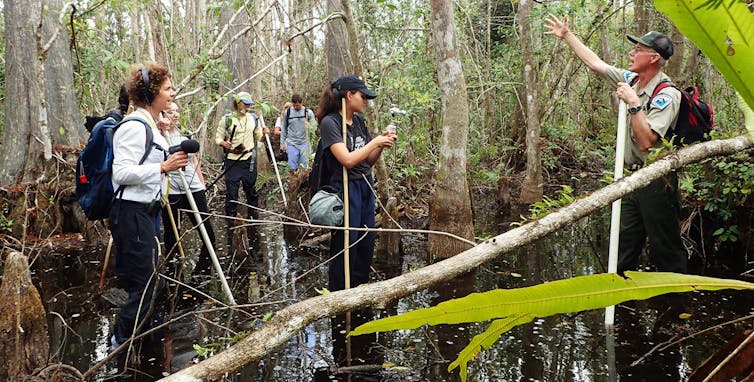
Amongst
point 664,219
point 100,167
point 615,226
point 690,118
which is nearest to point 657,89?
point 690,118

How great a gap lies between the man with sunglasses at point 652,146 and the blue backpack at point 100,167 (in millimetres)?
3339

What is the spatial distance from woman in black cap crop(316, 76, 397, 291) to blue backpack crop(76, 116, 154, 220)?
4.39 feet

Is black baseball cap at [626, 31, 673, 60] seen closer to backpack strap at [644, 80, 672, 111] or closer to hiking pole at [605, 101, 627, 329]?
backpack strap at [644, 80, 672, 111]

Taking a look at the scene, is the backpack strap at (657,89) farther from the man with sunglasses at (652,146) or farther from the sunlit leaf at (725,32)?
the sunlit leaf at (725,32)

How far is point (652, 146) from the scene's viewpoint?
4.28m

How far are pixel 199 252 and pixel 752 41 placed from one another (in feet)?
24.3

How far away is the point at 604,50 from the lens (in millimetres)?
12117

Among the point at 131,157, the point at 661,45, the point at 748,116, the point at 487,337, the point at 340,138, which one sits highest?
the point at 661,45

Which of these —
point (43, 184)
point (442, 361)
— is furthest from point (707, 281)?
point (43, 184)

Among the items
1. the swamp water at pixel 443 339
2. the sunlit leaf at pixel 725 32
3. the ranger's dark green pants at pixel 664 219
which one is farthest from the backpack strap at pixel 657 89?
the sunlit leaf at pixel 725 32

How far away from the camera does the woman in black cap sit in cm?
451

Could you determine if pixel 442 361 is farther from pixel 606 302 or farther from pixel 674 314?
pixel 606 302

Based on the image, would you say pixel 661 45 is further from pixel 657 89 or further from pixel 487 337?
pixel 487 337

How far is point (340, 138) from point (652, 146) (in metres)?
2.24
